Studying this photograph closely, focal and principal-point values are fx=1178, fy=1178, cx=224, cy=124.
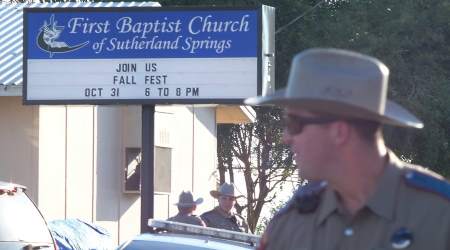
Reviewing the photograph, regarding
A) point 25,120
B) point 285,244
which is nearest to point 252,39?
point 25,120

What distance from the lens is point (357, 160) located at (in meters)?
3.65

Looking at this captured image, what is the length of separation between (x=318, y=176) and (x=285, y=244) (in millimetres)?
375

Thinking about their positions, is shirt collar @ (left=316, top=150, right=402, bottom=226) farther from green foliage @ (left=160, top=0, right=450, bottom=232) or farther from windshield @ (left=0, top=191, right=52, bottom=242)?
green foliage @ (left=160, top=0, right=450, bottom=232)

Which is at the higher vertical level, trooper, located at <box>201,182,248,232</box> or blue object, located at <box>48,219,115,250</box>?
trooper, located at <box>201,182,248,232</box>

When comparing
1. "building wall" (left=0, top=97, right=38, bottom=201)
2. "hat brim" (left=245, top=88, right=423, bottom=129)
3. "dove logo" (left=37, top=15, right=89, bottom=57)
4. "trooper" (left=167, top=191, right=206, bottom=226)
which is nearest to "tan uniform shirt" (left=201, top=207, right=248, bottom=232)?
"trooper" (left=167, top=191, right=206, bottom=226)

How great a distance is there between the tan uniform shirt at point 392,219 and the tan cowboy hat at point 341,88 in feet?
0.63

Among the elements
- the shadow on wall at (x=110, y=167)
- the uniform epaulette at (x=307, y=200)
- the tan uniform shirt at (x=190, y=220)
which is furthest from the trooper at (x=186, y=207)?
the uniform epaulette at (x=307, y=200)

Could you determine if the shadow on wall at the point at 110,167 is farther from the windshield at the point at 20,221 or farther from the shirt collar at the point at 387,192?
the shirt collar at the point at 387,192

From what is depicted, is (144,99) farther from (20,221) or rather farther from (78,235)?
(20,221)

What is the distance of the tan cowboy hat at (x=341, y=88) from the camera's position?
12.0 ft

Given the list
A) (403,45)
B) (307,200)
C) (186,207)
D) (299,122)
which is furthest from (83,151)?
(299,122)

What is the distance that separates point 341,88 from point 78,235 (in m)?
12.2

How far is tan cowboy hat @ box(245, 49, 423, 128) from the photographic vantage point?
364cm

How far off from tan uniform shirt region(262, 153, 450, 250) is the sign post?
979cm
